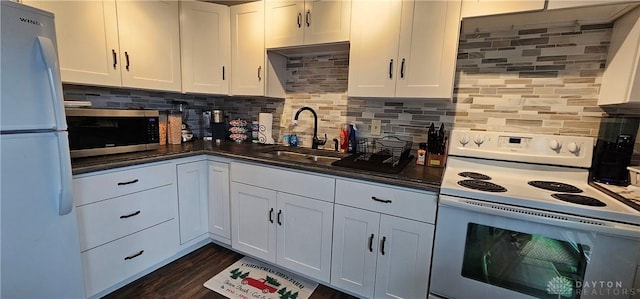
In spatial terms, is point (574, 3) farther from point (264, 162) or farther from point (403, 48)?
point (264, 162)

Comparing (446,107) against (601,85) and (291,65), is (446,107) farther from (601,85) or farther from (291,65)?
(291,65)

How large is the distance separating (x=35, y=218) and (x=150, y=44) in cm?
135

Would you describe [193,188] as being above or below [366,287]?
above

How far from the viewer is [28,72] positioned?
3.70ft

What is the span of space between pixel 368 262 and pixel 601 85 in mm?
1625

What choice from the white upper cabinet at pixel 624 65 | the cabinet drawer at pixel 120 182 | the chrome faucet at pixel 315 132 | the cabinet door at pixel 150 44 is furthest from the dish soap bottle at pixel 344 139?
the white upper cabinet at pixel 624 65

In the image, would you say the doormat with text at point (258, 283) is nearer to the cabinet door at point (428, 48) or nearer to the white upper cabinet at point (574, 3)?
the cabinet door at point (428, 48)

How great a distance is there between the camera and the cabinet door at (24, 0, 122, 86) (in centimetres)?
158

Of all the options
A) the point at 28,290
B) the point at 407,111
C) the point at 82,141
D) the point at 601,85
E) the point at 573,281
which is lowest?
the point at 28,290

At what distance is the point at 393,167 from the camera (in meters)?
1.58

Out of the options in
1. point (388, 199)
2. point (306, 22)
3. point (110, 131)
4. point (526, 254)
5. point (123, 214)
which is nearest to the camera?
point (526, 254)

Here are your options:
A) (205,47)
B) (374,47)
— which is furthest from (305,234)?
(205,47)

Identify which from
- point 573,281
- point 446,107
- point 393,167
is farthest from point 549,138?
point 393,167

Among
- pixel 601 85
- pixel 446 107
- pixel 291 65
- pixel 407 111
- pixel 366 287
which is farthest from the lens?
pixel 291 65
